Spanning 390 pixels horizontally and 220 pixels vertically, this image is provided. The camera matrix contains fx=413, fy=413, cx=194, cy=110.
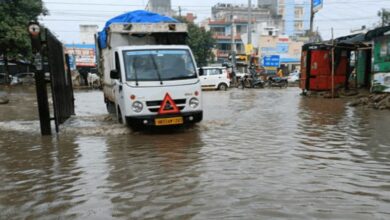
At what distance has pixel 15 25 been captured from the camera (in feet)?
107

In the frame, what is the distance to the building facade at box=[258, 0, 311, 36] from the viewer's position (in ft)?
248

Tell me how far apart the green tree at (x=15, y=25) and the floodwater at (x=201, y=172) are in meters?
23.7

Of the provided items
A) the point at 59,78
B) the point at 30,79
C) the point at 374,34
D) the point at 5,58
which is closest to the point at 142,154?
the point at 59,78

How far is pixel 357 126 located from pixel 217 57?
53071 mm

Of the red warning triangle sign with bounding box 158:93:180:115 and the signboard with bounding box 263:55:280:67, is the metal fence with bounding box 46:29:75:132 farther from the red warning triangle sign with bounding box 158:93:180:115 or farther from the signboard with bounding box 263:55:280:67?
the signboard with bounding box 263:55:280:67

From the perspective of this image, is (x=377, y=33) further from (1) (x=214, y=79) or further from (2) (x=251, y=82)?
(2) (x=251, y=82)

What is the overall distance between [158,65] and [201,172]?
4203 mm

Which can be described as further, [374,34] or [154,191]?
[374,34]

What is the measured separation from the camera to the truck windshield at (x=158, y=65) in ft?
30.8

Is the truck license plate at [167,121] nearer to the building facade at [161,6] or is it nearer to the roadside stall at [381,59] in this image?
the roadside stall at [381,59]

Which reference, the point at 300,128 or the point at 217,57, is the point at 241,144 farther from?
the point at 217,57

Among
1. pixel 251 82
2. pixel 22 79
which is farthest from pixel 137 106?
pixel 22 79

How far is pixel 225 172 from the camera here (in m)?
5.87

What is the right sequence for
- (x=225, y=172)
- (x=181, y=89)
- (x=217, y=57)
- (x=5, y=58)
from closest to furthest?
(x=225, y=172) → (x=181, y=89) → (x=5, y=58) → (x=217, y=57)
